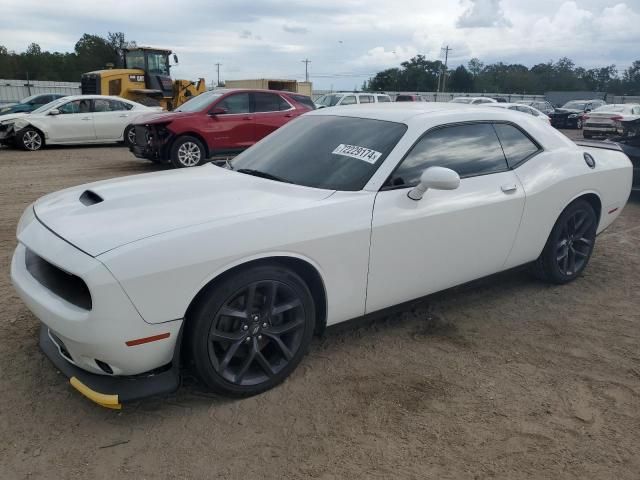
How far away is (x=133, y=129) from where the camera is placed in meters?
10.4

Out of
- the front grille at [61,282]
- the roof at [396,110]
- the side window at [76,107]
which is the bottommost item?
the front grille at [61,282]

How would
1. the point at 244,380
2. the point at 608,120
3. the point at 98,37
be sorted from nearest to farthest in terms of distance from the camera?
the point at 244,380 < the point at 608,120 < the point at 98,37

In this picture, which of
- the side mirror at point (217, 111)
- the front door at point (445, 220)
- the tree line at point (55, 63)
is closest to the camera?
the front door at point (445, 220)

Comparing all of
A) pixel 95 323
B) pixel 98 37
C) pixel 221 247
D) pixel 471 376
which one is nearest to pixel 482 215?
pixel 471 376

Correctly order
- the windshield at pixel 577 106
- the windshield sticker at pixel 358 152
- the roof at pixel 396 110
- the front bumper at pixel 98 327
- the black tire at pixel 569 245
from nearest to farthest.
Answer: the front bumper at pixel 98 327 < the windshield sticker at pixel 358 152 < the roof at pixel 396 110 < the black tire at pixel 569 245 < the windshield at pixel 577 106

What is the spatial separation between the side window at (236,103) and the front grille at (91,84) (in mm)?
9756

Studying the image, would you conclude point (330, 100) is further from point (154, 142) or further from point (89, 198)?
point (89, 198)

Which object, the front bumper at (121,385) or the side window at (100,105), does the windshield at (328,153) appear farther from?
the side window at (100,105)

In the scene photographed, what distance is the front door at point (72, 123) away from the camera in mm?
13125

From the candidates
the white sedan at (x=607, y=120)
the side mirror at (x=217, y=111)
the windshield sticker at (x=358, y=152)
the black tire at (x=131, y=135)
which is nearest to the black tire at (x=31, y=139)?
the black tire at (x=131, y=135)

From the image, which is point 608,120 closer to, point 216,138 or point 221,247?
point 216,138

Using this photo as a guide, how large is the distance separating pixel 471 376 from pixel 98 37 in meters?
83.0

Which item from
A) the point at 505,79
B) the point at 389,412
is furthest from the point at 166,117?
the point at 505,79

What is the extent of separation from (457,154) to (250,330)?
6.11ft
